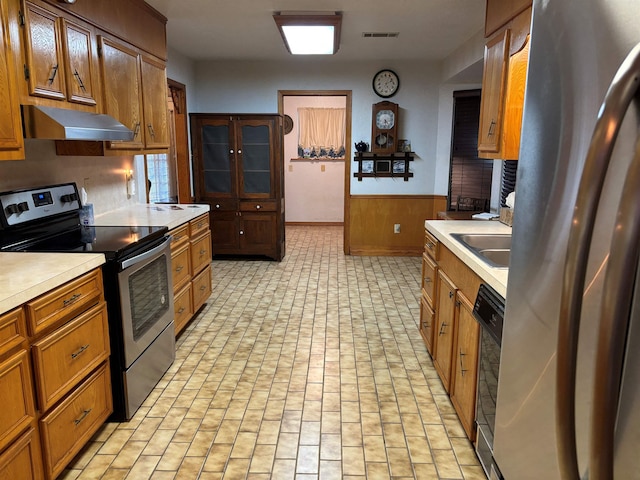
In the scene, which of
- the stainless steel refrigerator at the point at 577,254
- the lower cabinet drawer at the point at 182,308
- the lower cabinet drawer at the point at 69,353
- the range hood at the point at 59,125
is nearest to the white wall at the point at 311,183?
the lower cabinet drawer at the point at 182,308

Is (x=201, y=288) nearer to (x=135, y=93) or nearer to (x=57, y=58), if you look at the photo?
(x=135, y=93)

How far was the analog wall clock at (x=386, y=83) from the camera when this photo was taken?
5.75 meters

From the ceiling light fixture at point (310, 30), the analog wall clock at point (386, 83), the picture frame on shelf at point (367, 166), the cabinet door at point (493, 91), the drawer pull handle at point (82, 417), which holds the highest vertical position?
the ceiling light fixture at point (310, 30)

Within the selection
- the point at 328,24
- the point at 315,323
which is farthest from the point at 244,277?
the point at 328,24

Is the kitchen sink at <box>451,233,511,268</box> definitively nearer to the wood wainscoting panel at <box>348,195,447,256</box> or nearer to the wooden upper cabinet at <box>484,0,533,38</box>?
the wooden upper cabinet at <box>484,0,533,38</box>

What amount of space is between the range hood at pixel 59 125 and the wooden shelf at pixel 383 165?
3.91 metres

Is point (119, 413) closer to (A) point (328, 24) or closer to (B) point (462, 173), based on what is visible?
(A) point (328, 24)

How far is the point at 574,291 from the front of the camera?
0.57m

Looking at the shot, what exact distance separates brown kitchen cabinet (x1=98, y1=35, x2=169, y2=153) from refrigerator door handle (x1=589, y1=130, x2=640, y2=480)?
2965 mm

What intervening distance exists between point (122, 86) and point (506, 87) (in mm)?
2382

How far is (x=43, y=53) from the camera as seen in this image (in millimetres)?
2203

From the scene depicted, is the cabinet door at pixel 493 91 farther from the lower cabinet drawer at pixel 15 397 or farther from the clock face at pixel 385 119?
the clock face at pixel 385 119

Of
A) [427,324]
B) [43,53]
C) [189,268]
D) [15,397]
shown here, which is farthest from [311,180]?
[15,397]

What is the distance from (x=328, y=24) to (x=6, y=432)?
11.3ft
